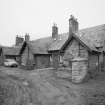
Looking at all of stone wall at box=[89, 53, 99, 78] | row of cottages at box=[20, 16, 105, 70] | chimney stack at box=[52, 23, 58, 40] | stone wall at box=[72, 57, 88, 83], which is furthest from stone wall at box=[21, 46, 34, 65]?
stone wall at box=[72, 57, 88, 83]

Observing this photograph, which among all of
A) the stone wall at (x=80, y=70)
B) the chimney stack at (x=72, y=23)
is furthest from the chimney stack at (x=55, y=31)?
the stone wall at (x=80, y=70)

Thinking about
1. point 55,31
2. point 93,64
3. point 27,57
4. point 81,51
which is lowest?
point 93,64

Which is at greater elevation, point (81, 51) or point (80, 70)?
point (81, 51)

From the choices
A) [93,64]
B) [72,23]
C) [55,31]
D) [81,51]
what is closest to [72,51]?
[81,51]

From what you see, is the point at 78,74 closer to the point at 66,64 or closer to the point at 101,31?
the point at 66,64

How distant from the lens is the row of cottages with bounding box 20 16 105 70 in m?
14.1

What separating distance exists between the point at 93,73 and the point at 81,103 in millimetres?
6763

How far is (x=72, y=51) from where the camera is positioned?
15500 mm

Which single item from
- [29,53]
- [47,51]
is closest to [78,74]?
[47,51]

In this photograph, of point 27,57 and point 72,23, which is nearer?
point 72,23

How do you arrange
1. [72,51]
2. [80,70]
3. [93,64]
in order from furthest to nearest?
[72,51]
[93,64]
[80,70]

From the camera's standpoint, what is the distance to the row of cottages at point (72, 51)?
14.1 metres

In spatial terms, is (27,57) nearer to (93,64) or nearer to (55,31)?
(55,31)

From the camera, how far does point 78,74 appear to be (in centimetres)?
1105
